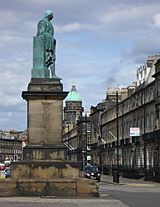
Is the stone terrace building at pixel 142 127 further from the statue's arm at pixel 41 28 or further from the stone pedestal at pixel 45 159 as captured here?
the stone pedestal at pixel 45 159

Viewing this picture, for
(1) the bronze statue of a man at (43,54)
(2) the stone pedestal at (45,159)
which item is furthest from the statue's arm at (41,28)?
(2) the stone pedestal at (45,159)

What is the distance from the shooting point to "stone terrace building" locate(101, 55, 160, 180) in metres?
74.3

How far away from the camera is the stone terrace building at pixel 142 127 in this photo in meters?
74.3

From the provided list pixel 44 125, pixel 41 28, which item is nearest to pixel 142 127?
pixel 41 28

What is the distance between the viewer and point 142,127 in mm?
84062

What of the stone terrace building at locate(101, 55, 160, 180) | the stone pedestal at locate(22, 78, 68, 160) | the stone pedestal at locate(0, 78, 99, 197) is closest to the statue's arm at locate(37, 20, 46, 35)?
the stone pedestal at locate(0, 78, 99, 197)

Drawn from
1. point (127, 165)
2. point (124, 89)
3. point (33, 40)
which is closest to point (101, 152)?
point (124, 89)

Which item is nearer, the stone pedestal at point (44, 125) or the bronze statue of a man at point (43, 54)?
the stone pedestal at point (44, 125)

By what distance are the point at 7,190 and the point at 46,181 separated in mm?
1755

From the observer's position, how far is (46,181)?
25.0 m

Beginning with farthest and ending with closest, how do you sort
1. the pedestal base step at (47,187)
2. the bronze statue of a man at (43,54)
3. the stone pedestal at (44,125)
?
1. the bronze statue of a man at (43,54)
2. the stone pedestal at (44,125)
3. the pedestal base step at (47,187)

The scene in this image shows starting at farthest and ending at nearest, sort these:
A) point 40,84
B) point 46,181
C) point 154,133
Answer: point 154,133 < point 40,84 < point 46,181

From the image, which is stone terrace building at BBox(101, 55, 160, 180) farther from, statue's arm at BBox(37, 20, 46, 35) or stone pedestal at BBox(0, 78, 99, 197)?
stone pedestal at BBox(0, 78, 99, 197)

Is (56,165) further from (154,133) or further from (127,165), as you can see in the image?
(127,165)
